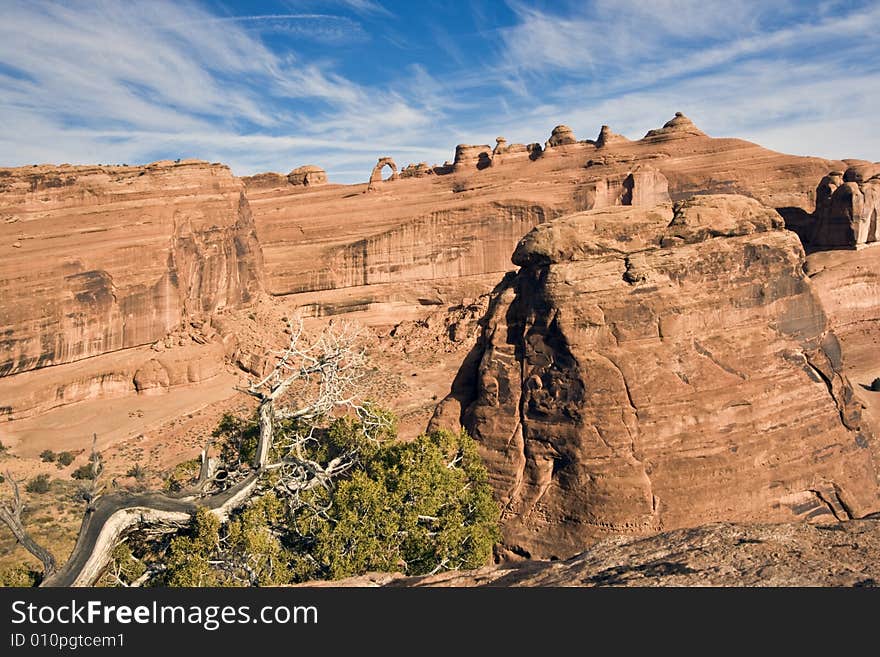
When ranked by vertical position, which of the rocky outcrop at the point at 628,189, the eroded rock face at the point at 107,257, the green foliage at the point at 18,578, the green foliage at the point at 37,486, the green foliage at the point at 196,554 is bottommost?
the green foliage at the point at 37,486

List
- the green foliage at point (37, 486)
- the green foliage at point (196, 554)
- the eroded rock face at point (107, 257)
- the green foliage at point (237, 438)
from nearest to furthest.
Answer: the green foliage at point (196, 554), the green foliage at point (237, 438), the green foliage at point (37, 486), the eroded rock face at point (107, 257)

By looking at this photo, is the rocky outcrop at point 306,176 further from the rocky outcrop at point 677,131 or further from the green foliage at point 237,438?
the green foliage at point 237,438

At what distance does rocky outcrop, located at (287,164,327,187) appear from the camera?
61188mm

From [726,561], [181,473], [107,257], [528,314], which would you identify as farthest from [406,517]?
[107,257]

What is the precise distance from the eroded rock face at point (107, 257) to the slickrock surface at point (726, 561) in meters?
27.0

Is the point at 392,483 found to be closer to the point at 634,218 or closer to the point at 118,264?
the point at 634,218

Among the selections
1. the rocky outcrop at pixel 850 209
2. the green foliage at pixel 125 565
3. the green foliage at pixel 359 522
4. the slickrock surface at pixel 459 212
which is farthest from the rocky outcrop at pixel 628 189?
the green foliage at pixel 125 565

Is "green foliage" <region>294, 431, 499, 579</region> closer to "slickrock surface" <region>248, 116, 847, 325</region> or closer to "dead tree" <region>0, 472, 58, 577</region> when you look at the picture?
"dead tree" <region>0, 472, 58, 577</region>

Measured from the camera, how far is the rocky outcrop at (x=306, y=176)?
2409 inches

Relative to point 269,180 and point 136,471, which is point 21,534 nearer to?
point 136,471

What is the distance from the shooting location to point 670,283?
1723 cm

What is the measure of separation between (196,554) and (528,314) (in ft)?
33.8

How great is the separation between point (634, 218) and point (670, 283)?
86.1 inches

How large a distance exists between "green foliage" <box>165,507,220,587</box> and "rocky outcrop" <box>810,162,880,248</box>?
3887 cm
